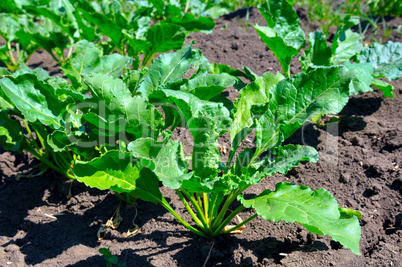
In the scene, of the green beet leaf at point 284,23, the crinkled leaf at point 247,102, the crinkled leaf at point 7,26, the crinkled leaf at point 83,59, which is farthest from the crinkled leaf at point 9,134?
the green beet leaf at point 284,23

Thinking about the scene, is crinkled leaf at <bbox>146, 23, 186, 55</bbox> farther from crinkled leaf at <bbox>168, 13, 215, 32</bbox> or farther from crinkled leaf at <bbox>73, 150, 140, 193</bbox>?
crinkled leaf at <bbox>73, 150, 140, 193</bbox>

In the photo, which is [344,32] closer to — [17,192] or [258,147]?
[258,147]

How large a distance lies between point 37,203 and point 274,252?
1599mm

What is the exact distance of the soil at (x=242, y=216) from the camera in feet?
6.27

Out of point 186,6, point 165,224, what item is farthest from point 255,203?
point 186,6

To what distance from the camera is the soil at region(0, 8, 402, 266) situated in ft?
6.27

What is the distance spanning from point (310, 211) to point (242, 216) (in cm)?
61

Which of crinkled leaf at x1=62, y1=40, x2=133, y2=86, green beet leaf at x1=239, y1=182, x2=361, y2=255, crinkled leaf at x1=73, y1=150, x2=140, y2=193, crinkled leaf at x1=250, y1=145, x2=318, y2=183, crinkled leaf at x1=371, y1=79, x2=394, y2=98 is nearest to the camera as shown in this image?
green beet leaf at x1=239, y1=182, x2=361, y2=255

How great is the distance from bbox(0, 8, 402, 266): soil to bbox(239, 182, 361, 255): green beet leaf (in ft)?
1.07

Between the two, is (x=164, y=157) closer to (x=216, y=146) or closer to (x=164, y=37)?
(x=216, y=146)

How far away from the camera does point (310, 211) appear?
1.62 m

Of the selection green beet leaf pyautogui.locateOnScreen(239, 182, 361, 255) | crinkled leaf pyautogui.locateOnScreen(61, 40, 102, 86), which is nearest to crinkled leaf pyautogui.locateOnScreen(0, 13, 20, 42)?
crinkled leaf pyautogui.locateOnScreen(61, 40, 102, 86)

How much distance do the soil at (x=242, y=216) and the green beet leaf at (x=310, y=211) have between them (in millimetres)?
326

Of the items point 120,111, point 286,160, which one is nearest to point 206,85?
point 120,111
